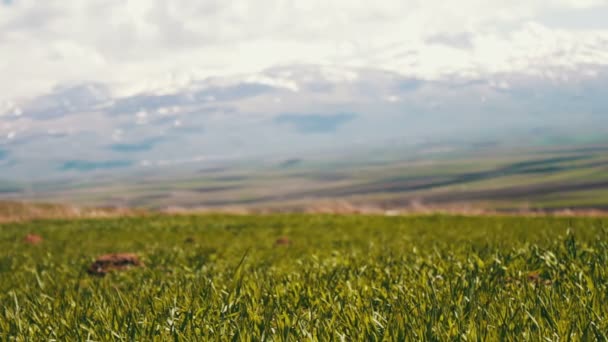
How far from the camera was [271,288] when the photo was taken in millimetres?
6105

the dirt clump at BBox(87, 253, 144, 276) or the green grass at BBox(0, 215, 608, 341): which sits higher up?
the green grass at BBox(0, 215, 608, 341)

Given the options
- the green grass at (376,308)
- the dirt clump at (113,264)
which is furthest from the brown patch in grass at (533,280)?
the dirt clump at (113,264)

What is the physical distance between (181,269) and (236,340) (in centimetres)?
811

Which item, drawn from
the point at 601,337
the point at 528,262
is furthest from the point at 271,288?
the point at 601,337

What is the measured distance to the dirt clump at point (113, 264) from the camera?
525 inches

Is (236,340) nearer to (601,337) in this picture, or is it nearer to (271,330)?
(271,330)

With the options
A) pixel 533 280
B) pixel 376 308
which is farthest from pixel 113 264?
pixel 376 308

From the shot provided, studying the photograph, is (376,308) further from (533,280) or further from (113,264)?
(113,264)

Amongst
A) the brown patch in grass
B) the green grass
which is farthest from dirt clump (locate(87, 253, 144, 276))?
the brown patch in grass

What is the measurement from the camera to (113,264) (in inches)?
543

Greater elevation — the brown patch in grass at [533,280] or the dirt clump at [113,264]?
the brown patch in grass at [533,280]

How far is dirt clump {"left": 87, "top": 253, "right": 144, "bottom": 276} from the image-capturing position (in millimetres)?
13334

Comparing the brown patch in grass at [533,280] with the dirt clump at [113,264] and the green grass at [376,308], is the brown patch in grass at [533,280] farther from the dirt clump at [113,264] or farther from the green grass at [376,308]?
the dirt clump at [113,264]

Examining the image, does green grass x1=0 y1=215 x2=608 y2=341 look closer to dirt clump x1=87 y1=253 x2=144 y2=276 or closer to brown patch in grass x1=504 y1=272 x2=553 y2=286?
brown patch in grass x1=504 y1=272 x2=553 y2=286
